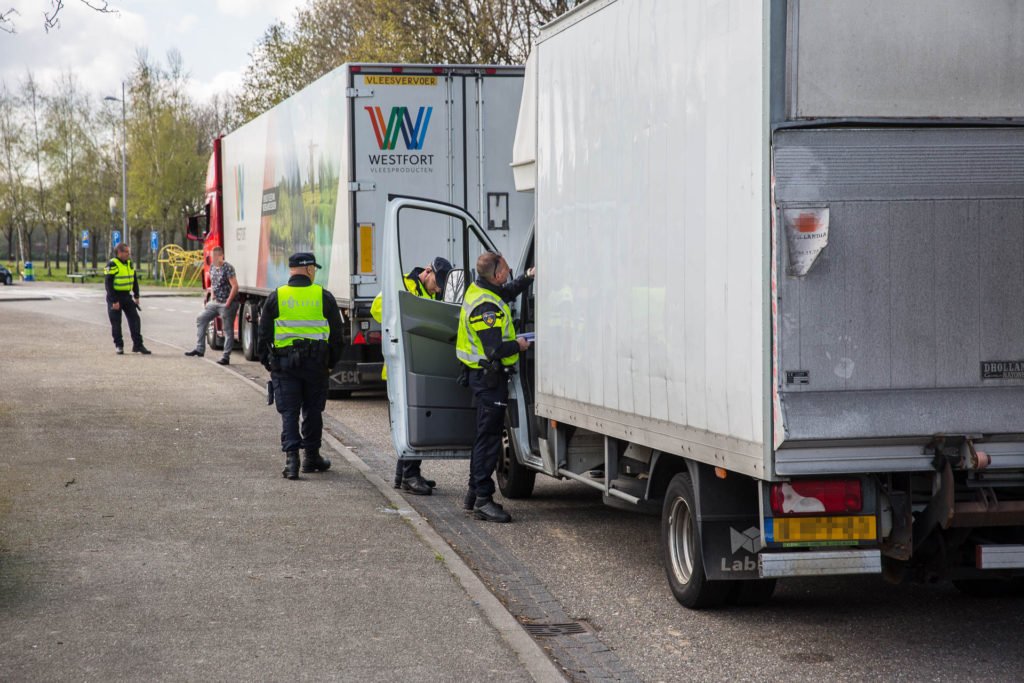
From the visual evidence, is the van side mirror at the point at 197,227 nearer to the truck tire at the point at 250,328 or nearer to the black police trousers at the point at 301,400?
the truck tire at the point at 250,328

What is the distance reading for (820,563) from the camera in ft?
Result: 18.6

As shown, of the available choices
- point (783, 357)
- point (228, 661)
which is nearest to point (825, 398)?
point (783, 357)

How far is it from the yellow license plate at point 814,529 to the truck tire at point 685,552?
21.4 inches

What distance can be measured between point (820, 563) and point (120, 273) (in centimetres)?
1741

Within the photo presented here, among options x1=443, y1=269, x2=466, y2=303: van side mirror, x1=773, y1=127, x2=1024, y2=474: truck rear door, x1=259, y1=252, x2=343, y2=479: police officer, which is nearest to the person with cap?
x1=443, y1=269, x2=466, y2=303: van side mirror

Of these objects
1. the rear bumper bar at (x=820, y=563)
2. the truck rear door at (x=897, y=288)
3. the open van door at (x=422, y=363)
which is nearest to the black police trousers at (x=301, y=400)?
the open van door at (x=422, y=363)

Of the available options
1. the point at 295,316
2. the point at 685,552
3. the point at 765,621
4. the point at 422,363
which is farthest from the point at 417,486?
the point at 765,621

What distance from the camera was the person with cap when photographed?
9.84 m

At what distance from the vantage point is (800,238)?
17.8 ft

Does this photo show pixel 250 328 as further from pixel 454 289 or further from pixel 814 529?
pixel 814 529

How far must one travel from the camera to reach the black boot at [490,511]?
348 inches

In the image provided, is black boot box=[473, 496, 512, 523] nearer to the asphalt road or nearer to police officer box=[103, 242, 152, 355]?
the asphalt road

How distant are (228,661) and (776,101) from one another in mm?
3196

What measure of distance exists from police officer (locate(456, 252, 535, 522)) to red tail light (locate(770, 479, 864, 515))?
3180 millimetres
